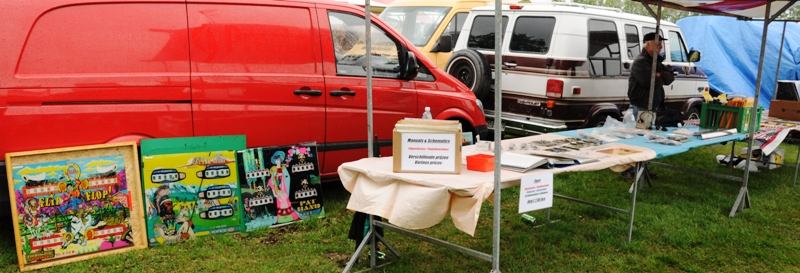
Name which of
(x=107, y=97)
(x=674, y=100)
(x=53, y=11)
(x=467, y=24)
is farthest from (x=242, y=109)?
(x=674, y=100)

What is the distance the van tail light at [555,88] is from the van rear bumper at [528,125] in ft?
0.99

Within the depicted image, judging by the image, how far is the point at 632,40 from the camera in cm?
786

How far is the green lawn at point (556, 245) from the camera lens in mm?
3824

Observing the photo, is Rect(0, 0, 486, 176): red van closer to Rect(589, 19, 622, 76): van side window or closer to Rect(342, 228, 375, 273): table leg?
→ Rect(342, 228, 375, 273): table leg

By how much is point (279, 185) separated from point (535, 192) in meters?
2.23

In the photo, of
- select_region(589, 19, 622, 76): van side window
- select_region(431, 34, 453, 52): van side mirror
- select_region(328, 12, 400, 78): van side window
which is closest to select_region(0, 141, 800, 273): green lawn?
select_region(328, 12, 400, 78): van side window

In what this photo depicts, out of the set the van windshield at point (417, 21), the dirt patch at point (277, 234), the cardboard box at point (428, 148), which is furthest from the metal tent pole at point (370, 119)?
the van windshield at point (417, 21)

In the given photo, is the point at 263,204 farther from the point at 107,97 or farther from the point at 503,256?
the point at 503,256

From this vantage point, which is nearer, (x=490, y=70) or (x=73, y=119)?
(x=73, y=119)

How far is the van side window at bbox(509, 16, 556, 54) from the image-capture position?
711 centimetres

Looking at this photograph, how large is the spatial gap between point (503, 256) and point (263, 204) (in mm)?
1830

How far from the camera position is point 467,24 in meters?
8.02

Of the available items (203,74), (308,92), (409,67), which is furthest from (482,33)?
(203,74)

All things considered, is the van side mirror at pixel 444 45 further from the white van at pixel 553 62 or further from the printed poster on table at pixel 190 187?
the printed poster on table at pixel 190 187
